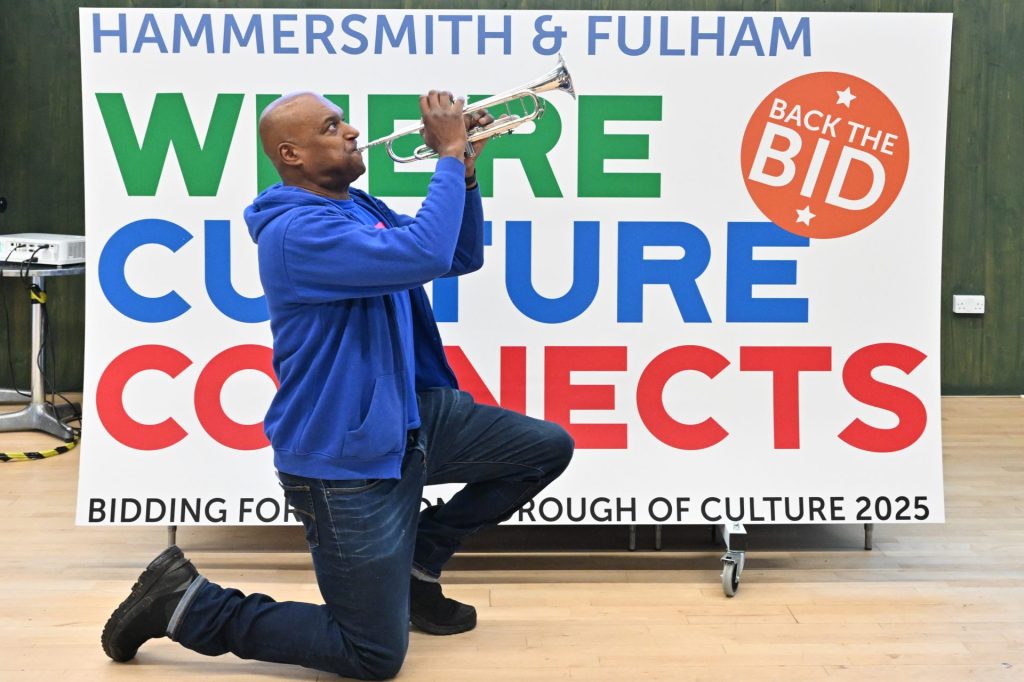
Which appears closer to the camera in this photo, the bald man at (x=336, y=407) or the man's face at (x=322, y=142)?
the bald man at (x=336, y=407)

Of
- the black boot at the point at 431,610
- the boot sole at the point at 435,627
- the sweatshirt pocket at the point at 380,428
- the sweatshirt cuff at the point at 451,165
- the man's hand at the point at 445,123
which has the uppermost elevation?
the man's hand at the point at 445,123

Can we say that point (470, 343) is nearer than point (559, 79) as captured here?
No

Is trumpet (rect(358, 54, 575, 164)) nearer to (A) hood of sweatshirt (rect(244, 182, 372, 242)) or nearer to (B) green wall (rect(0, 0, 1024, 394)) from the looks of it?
(A) hood of sweatshirt (rect(244, 182, 372, 242))

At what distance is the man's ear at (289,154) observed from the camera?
2.49 m

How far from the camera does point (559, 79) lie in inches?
108

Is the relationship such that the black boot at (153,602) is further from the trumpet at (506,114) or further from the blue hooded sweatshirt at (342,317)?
the trumpet at (506,114)

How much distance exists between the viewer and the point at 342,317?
8.00 ft

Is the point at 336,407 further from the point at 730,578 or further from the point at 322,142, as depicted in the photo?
the point at 730,578

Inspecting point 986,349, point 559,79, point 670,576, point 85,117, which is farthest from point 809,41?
point 986,349

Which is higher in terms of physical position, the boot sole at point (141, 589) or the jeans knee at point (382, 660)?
the boot sole at point (141, 589)

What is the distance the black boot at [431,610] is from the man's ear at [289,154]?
0.92 metres

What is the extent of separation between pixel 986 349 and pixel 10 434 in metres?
4.25

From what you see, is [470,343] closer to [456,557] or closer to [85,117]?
[456,557]

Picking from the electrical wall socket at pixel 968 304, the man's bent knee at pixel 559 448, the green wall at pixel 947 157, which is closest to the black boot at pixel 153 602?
the man's bent knee at pixel 559 448
